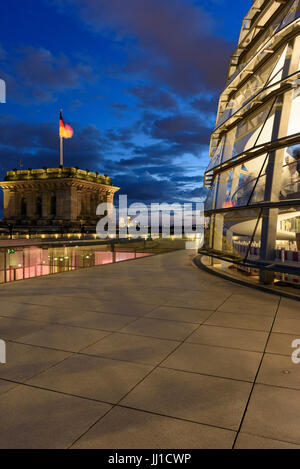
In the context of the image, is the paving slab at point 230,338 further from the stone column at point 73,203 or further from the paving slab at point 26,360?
the stone column at point 73,203

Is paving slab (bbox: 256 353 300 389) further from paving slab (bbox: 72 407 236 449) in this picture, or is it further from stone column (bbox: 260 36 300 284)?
stone column (bbox: 260 36 300 284)

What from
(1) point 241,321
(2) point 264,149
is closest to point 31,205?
(2) point 264,149

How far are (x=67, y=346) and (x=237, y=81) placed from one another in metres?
14.4

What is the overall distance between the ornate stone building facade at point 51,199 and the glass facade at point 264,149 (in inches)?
2638

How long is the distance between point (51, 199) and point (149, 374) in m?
90.9

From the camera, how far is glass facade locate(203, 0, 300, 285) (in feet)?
36.1

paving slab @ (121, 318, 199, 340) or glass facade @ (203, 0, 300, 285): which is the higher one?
glass facade @ (203, 0, 300, 285)

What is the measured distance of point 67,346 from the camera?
5.80m

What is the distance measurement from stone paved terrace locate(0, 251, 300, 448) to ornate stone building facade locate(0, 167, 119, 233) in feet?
244

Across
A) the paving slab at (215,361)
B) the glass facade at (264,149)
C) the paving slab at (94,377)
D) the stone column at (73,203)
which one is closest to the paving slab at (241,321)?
the paving slab at (215,361)

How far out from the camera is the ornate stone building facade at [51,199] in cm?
8688

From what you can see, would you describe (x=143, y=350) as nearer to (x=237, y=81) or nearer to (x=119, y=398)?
(x=119, y=398)
